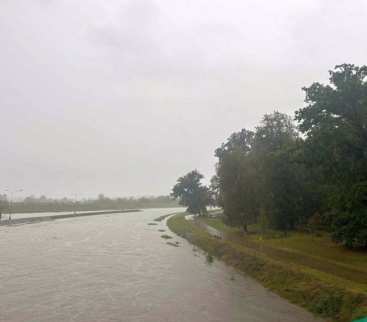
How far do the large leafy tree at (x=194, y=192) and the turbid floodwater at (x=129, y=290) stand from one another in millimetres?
66458

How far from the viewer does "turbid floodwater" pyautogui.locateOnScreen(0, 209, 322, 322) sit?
72.0 feet

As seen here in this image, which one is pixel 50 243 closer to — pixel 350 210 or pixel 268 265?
pixel 268 265

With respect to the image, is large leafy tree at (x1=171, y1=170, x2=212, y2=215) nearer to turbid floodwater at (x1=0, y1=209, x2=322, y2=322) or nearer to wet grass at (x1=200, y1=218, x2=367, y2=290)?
wet grass at (x1=200, y1=218, x2=367, y2=290)

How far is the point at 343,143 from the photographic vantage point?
35.2 metres

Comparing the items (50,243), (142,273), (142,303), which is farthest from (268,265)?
(50,243)

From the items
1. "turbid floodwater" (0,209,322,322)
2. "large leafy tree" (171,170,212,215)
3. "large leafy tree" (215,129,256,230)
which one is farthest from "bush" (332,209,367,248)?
"large leafy tree" (171,170,212,215)

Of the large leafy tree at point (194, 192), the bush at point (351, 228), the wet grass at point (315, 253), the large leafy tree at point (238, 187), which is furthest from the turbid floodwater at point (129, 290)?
the large leafy tree at point (194, 192)

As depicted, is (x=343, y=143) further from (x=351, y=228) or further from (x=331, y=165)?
(x=351, y=228)

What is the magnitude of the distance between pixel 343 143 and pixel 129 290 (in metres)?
20.4

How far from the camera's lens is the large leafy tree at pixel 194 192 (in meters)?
113

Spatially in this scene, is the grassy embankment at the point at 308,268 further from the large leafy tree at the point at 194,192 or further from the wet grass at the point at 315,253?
the large leafy tree at the point at 194,192

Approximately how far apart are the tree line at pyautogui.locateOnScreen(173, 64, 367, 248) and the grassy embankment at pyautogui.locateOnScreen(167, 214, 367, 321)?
3.08 m

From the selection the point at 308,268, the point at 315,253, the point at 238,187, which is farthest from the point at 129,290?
the point at 238,187

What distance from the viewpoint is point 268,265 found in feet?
106
